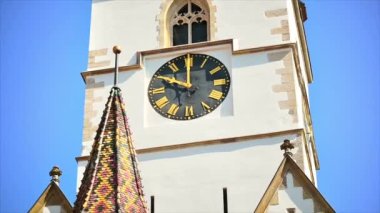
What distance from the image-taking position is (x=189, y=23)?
21.1m

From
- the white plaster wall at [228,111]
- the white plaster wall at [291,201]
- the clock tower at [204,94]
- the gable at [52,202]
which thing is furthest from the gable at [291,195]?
the white plaster wall at [228,111]

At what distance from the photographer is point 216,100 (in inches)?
786

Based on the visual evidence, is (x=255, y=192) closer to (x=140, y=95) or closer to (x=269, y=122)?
(x=269, y=122)

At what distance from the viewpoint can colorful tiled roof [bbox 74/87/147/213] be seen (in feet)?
47.0

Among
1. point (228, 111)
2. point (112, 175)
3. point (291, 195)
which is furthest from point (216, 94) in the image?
point (112, 175)

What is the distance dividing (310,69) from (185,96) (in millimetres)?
4150

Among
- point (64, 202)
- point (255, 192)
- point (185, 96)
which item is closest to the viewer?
point (64, 202)

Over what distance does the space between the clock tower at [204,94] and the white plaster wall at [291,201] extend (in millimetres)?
2045

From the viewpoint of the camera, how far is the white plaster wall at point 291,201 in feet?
51.9

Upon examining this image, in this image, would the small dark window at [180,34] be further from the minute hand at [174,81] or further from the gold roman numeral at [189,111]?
the gold roman numeral at [189,111]

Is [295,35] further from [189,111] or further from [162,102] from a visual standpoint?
[162,102]

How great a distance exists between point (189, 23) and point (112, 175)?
6.85 metres

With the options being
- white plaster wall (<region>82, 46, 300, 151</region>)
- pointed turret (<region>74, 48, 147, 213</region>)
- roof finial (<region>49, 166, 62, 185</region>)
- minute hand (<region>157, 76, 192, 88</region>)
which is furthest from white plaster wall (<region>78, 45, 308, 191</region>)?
pointed turret (<region>74, 48, 147, 213</region>)

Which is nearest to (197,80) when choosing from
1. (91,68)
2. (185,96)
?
(185,96)
